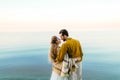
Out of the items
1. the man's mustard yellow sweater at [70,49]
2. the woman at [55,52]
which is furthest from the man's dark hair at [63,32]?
the woman at [55,52]

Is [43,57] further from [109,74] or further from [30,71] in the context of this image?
[109,74]

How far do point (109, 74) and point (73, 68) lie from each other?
825 centimetres

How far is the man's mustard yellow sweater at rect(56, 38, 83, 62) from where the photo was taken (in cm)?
661

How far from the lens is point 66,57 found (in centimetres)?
671

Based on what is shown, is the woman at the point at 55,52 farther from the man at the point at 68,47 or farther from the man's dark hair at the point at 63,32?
the man's dark hair at the point at 63,32

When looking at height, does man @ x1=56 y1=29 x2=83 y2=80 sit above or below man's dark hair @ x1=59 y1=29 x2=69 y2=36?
below

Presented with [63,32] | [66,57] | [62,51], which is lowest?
[66,57]

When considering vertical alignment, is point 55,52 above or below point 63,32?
below

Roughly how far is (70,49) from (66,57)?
0.16 m

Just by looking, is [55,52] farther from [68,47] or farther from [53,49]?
[68,47]

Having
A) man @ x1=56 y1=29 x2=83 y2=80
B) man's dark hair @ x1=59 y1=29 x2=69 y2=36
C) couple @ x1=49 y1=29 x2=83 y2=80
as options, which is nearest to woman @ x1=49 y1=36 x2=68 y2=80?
couple @ x1=49 y1=29 x2=83 y2=80

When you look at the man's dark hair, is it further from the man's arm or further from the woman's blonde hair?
the woman's blonde hair

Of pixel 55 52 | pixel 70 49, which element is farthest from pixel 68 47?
pixel 55 52

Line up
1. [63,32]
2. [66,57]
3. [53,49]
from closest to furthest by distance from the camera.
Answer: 1. [63,32]
2. [66,57]
3. [53,49]
